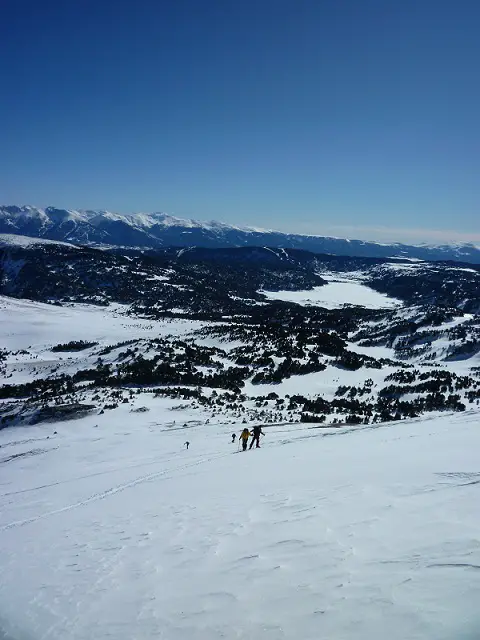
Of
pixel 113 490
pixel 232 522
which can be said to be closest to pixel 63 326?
pixel 113 490

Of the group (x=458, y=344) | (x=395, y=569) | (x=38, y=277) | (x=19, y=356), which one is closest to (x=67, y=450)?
(x=395, y=569)

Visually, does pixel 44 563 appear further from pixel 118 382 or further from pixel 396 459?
pixel 118 382

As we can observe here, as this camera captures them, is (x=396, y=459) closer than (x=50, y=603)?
No

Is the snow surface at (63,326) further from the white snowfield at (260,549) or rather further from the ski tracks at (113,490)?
the white snowfield at (260,549)

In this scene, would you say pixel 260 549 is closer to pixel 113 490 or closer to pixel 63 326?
pixel 113 490

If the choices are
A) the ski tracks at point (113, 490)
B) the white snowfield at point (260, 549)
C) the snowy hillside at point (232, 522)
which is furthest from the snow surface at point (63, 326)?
the white snowfield at point (260, 549)

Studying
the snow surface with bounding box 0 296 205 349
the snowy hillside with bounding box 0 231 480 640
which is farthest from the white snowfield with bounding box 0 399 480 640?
the snow surface with bounding box 0 296 205 349

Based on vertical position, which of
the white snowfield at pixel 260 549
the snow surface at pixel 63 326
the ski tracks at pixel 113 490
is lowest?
the snow surface at pixel 63 326

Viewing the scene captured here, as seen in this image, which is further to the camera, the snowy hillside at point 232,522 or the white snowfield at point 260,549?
the snowy hillside at point 232,522

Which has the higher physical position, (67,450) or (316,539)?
(316,539)
